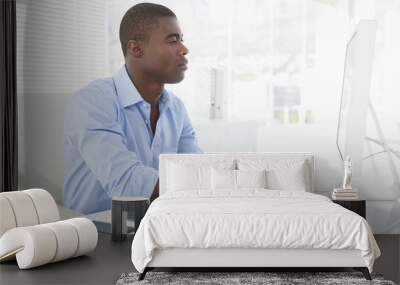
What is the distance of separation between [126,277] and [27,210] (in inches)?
46.6

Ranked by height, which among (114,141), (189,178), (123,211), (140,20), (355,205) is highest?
(140,20)

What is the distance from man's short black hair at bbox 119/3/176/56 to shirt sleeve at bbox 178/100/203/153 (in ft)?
2.90

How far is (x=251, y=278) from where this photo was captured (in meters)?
5.16

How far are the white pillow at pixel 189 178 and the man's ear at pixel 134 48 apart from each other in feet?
4.33

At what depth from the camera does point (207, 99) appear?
742cm

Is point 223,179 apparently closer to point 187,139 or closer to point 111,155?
point 187,139

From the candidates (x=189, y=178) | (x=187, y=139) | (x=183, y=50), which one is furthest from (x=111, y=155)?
Answer: (x=183, y=50)

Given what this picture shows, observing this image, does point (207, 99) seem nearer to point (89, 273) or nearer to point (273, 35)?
point (273, 35)

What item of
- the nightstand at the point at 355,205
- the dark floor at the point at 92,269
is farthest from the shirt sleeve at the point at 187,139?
the nightstand at the point at 355,205

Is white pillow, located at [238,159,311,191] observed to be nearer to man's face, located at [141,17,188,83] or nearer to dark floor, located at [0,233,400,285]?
dark floor, located at [0,233,400,285]

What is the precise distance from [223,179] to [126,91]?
1520mm

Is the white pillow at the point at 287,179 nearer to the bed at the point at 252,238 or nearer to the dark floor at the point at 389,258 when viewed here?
the dark floor at the point at 389,258

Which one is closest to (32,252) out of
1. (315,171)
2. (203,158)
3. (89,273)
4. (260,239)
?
(89,273)

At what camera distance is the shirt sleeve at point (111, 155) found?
7289 mm
